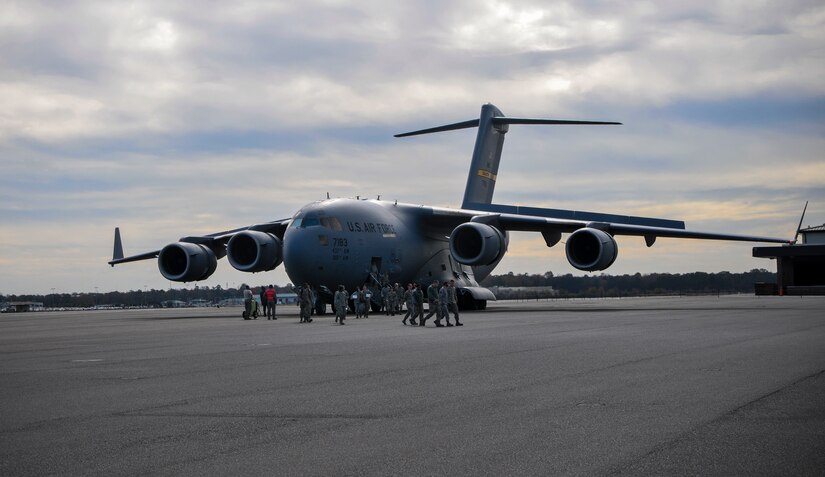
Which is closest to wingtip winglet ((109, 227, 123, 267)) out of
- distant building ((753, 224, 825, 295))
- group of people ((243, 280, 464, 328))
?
group of people ((243, 280, 464, 328))

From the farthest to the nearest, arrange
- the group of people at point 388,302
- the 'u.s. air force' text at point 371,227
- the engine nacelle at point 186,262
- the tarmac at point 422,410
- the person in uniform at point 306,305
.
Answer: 1. the engine nacelle at point 186,262
2. the 'u.s. air force' text at point 371,227
3. the person in uniform at point 306,305
4. the group of people at point 388,302
5. the tarmac at point 422,410

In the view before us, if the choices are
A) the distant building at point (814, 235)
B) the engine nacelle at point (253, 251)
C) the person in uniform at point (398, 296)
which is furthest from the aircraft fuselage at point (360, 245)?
the distant building at point (814, 235)

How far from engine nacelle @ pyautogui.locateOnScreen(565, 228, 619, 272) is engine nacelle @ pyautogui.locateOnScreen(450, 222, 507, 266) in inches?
102

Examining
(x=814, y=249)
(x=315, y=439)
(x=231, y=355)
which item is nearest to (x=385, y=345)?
(x=231, y=355)

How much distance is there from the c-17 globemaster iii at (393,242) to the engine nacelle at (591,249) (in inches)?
1.4

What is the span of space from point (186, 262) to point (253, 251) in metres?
2.68

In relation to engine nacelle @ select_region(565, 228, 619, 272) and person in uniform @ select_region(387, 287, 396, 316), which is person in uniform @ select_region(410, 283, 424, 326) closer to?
person in uniform @ select_region(387, 287, 396, 316)

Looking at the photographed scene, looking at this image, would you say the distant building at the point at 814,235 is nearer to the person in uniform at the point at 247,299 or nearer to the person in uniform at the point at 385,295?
the person in uniform at the point at 385,295

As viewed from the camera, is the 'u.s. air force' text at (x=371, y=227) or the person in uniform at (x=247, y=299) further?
the 'u.s. air force' text at (x=371, y=227)

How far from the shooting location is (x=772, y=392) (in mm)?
9477

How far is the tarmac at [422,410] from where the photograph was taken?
20.8 ft

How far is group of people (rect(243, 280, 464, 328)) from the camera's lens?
25.3 m

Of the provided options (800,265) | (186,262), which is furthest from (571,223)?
(800,265)

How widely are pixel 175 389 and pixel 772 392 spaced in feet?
21.2
